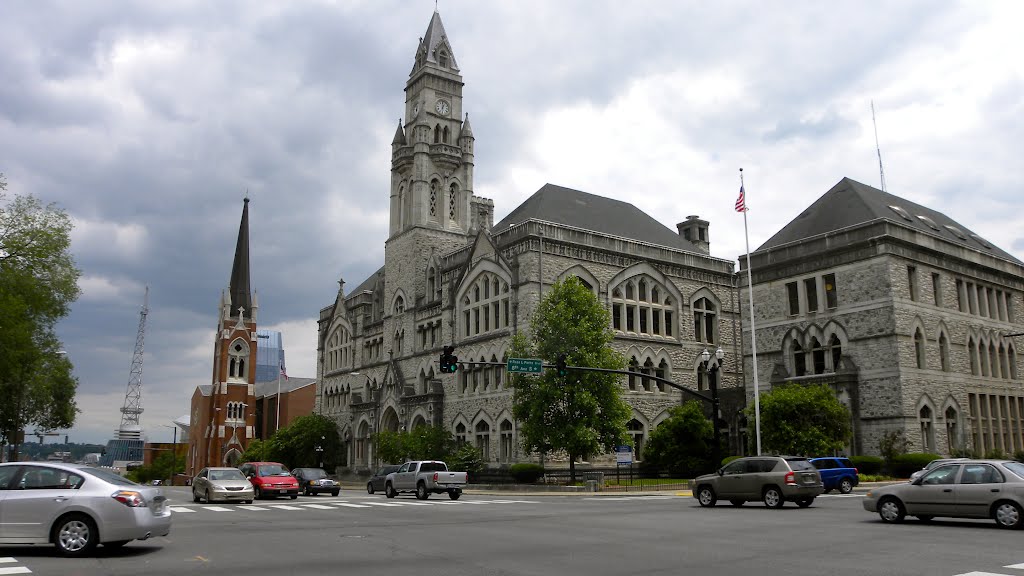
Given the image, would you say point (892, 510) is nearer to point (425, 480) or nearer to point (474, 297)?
point (425, 480)

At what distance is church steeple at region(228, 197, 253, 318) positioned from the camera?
104 meters

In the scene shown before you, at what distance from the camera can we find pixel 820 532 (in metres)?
15.6

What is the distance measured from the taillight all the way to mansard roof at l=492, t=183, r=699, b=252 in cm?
3816

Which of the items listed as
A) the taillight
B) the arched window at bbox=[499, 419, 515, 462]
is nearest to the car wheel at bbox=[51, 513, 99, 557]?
the taillight

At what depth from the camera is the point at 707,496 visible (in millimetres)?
24141

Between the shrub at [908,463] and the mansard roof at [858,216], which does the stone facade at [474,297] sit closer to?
the mansard roof at [858,216]

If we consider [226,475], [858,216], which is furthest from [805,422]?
[226,475]

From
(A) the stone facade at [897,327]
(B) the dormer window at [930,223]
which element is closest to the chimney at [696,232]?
(A) the stone facade at [897,327]

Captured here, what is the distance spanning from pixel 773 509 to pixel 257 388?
10983 centimetres

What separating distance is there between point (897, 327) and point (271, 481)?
30.0 metres

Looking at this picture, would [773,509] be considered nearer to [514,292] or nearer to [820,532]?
[820,532]

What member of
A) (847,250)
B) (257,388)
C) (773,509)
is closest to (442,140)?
(847,250)

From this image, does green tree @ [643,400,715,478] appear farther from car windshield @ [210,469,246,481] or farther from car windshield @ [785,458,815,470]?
car windshield @ [210,469,246,481]

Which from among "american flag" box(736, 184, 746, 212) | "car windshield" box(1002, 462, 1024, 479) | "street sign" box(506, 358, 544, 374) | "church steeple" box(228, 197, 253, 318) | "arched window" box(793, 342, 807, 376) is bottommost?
"car windshield" box(1002, 462, 1024, 479)
